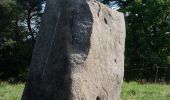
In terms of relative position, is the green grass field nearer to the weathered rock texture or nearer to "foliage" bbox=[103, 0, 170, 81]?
the weathered rock texture

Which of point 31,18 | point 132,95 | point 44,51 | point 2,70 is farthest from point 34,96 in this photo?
point 31,18

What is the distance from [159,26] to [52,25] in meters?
45.0

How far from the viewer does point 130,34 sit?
4925 centimetres

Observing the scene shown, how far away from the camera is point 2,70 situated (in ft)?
A: 138

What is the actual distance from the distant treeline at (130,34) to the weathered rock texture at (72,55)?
3565 centimetres

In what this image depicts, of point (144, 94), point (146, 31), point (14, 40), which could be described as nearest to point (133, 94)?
point (144, 94)

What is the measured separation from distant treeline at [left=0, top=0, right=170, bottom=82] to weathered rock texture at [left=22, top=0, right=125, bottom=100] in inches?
1404

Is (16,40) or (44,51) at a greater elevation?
(44,51)

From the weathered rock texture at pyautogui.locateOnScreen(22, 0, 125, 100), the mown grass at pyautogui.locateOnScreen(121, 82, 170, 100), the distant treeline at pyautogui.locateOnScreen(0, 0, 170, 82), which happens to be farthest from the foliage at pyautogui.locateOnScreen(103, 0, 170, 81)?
the weathered rock texture at pyautogui.locateOnScreen(22, 0, 125, 100)

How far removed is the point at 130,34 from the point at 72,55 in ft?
141

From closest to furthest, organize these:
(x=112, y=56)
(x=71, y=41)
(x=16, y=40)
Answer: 1. (x=71, y=41)
2. (x=112, y=56)
3. (x=16, y=40)

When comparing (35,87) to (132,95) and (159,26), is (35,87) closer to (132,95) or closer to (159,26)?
(132,95)

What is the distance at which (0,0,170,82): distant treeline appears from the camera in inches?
1714

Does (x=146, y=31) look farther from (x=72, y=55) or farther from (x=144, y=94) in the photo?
(x=72, y=55)
